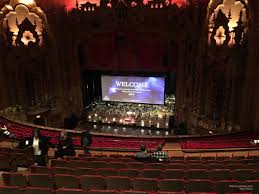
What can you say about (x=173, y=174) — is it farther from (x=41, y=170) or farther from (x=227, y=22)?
(x=227, y=22)

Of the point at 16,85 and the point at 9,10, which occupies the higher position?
the point at 9,10

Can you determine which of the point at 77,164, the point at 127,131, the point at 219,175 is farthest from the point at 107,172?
the point at 127,131

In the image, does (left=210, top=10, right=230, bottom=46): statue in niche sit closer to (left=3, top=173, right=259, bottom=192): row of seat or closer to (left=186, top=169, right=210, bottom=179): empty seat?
(left=186, top=169, right=210, bottom=179): empty seat

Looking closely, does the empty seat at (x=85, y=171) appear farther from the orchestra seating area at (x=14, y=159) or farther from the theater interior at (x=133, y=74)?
the theater interior at (x=133, y=74)

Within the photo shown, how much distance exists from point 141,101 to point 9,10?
770cm

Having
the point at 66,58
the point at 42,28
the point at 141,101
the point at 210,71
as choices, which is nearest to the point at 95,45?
the point at 66,58

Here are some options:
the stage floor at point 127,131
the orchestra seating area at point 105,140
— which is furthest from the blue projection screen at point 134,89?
the orchestra seating area at point 105,140

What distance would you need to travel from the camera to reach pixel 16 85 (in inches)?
634

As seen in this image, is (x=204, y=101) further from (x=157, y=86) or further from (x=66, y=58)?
(x=66, y=58)

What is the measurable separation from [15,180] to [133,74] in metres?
11.9

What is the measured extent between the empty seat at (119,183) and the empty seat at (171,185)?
0.56 m

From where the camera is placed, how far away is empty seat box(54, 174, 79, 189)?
573 cm

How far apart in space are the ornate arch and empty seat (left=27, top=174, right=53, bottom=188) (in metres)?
9.21

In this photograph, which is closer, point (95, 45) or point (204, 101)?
point (204, 101)
